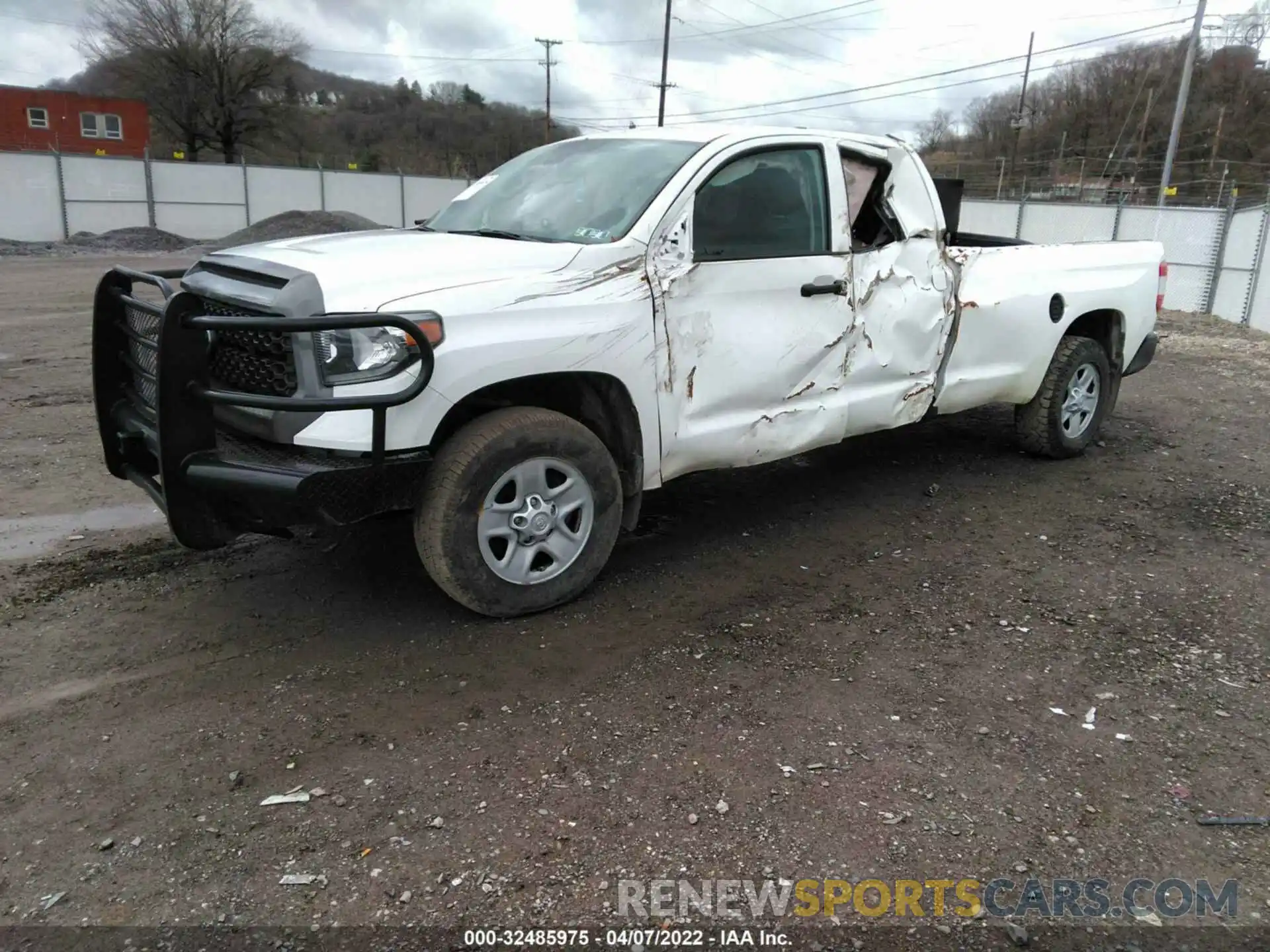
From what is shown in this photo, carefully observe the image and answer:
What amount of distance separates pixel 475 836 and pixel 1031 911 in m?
1.47

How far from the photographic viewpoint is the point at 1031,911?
7.82 ft

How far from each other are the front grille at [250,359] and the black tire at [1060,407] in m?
4.71

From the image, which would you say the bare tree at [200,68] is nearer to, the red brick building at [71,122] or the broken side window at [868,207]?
the red brick building at [71,122]

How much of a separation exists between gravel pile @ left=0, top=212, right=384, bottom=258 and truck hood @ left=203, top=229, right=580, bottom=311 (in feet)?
77.1

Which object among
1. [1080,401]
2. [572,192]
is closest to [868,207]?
[572,192]

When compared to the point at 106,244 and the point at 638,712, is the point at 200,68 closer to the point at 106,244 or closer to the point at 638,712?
the point at 106,244

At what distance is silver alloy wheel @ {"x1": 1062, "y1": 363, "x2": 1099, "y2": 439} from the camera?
6.16m

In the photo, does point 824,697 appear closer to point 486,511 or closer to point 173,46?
point 486,511

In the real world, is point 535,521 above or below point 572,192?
below

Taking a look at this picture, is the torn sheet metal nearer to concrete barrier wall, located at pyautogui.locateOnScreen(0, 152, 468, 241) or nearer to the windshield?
the windshield

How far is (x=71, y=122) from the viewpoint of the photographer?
1903 inches

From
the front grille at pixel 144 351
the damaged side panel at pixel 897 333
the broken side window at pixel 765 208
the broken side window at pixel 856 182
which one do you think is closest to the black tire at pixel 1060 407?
the damaged side panel at pixel 897 333

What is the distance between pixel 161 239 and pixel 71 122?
26.1 m

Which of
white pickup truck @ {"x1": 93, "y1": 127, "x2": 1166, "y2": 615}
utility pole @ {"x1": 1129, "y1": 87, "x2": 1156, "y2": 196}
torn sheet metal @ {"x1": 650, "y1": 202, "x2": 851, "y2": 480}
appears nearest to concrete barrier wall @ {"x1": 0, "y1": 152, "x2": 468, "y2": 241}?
white pickup truck @ {"x1": 93, "y1": 127, "x2": 1166, "y2": 615}
